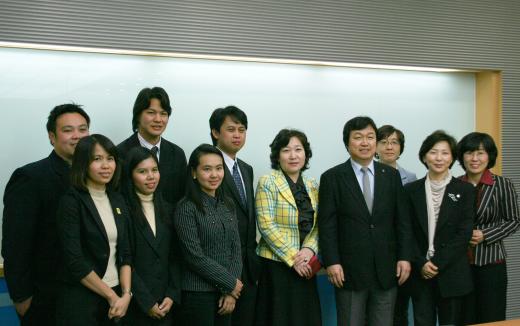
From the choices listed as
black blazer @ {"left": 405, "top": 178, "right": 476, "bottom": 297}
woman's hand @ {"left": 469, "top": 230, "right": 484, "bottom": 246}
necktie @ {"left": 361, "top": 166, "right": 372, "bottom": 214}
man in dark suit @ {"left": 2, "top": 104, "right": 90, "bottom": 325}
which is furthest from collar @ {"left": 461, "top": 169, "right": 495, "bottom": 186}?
man in dark suit @ {"left": 2, "top": 104, "right": 90, "bottom": 325}

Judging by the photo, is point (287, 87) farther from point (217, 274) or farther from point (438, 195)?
point (217, 274)

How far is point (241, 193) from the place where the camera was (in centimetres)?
359

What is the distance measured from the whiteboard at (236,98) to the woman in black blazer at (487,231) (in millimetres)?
1094

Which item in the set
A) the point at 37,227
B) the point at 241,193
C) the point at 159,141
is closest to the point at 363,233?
the point at 241,193

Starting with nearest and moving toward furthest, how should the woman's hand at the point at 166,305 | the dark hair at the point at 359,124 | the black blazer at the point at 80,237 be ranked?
the black blazer at the point at 80,237 < the woman's hand at the point at 166,305 < the dark hair at the point at 359,124

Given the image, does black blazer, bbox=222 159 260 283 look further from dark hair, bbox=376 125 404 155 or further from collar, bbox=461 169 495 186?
collar, bbox=461 169 495 186

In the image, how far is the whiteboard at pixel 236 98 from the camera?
3.71m

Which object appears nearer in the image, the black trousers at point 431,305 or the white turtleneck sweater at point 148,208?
the white turtleneck sweater at point 148,208

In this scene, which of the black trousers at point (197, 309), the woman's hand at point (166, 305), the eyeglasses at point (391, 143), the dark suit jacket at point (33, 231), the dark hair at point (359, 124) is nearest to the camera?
the dark suit jacket at point (33, 231)

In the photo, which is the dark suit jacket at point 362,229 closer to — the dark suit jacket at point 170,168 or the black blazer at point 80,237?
the dark suit jacket at point 170,168

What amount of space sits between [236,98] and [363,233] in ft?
4.71

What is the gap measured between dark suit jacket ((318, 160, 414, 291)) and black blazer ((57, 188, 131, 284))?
4.50ft

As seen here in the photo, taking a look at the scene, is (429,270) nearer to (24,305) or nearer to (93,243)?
(93,243)

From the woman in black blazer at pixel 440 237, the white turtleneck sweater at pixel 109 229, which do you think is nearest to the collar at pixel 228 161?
the white turtleneck sweater at pixel 109 229
